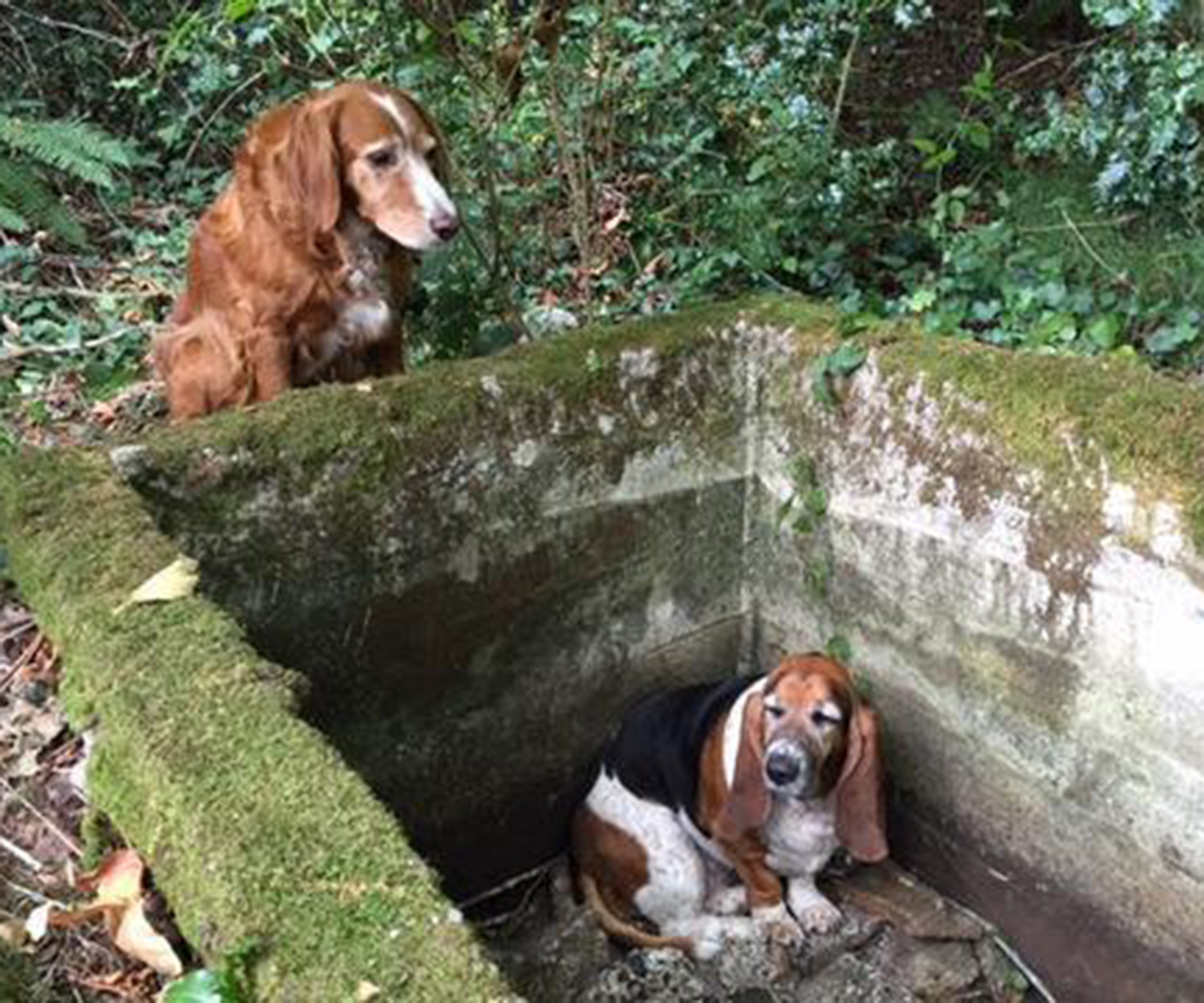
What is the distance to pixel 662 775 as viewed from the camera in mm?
4367

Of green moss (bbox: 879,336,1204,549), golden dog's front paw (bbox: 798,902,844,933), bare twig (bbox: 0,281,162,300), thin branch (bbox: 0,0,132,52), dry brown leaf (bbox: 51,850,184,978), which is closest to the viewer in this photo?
dry brown leaf (bbox: 51,850,184,978)

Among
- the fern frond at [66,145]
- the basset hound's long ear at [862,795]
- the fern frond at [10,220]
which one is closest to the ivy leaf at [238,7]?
the fern frond at [10,220]

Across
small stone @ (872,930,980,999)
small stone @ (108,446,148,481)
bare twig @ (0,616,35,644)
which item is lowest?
small stone @ (872,930,980,999)

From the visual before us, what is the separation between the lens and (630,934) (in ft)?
14.2

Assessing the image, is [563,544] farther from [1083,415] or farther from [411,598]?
[1083,415]

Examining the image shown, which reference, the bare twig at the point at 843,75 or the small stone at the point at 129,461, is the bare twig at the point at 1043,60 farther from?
the small stone at the point at 129,461

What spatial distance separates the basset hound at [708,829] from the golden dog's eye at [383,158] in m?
1.87

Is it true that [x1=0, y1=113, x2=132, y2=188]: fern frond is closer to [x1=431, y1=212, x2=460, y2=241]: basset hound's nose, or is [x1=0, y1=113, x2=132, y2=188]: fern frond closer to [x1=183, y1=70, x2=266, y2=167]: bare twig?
[x1=183, y1=70, x2=266, y2=167]: bare twig

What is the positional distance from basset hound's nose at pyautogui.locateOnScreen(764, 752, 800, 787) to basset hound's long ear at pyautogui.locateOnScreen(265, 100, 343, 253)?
78.1 inches

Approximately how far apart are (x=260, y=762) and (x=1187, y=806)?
8.36 ft

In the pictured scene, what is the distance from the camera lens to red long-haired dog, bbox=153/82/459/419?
3.87m

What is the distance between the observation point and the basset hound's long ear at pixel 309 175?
3.82 meters

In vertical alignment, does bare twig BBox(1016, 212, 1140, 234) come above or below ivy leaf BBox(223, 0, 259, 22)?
below

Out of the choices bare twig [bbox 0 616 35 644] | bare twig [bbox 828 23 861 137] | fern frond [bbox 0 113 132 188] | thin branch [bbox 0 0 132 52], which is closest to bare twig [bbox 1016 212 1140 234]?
bare twig [bbox 828 23 861 137]
